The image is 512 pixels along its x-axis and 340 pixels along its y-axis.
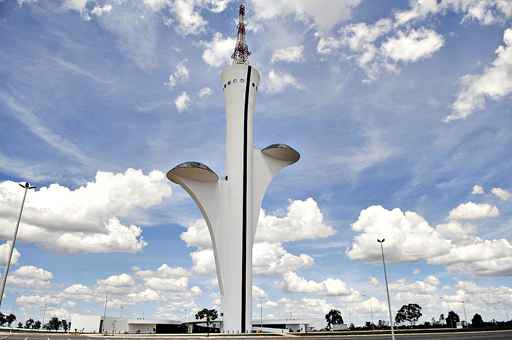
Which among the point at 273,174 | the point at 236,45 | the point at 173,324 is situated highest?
the point at 236,45

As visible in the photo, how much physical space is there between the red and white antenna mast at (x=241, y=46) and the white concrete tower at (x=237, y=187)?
0.49 ft

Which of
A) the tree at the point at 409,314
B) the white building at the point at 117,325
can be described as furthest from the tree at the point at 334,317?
the white building at the point at 117,325

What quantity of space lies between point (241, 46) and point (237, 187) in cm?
1828

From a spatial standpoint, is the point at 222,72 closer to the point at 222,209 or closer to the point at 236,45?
the point at 236,45

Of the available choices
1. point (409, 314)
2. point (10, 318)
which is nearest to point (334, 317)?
point (409, 314)

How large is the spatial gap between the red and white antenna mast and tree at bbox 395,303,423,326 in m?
76.5

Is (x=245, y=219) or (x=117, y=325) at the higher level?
(x=245, y=219)

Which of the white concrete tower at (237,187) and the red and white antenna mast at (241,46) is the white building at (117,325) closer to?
the white concrete tower at (237,187)

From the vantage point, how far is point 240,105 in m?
47.5

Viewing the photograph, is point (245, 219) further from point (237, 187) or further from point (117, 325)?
point (117, 325)

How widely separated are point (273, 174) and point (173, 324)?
41.0 m

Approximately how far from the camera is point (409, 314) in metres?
101

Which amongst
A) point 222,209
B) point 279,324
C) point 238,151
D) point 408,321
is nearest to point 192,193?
point 222,209

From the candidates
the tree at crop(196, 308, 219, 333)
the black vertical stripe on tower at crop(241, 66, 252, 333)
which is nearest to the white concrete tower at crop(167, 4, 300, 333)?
the black vertical stripe on tower at crop(241, 66, 252, 333)
